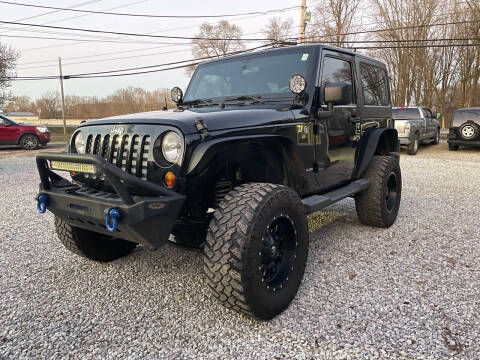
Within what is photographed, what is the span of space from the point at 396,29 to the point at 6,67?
29389mm

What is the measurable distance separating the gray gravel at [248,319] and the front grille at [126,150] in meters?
1.08

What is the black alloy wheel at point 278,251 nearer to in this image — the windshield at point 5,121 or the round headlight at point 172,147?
the round headlight at point 172,147

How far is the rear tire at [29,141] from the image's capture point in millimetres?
15761

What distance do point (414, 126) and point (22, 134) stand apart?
15894 millimetres

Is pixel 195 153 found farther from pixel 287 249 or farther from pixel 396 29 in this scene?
pixel 396 29

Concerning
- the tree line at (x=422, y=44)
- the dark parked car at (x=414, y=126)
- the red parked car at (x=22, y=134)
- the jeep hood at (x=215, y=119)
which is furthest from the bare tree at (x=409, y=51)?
the jeep hood at (x=215, y=119)

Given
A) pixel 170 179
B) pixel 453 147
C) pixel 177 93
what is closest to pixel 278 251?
pixel 170 179

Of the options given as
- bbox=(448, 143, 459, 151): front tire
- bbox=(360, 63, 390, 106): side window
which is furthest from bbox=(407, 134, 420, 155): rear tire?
bbox=(360, 63, 390, 106): side window

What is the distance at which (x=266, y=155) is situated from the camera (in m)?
2.87

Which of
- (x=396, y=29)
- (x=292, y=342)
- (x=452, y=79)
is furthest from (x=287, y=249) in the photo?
(x=452, y=79)

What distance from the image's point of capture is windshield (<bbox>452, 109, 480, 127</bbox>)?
41.8 ft

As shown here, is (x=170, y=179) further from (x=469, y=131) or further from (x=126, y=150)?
(x=469, y=131)

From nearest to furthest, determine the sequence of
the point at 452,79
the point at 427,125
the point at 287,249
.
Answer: the point at 287,249 → the point at 427,125 → the point at 452,79

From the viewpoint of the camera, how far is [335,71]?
3742 millimetres
